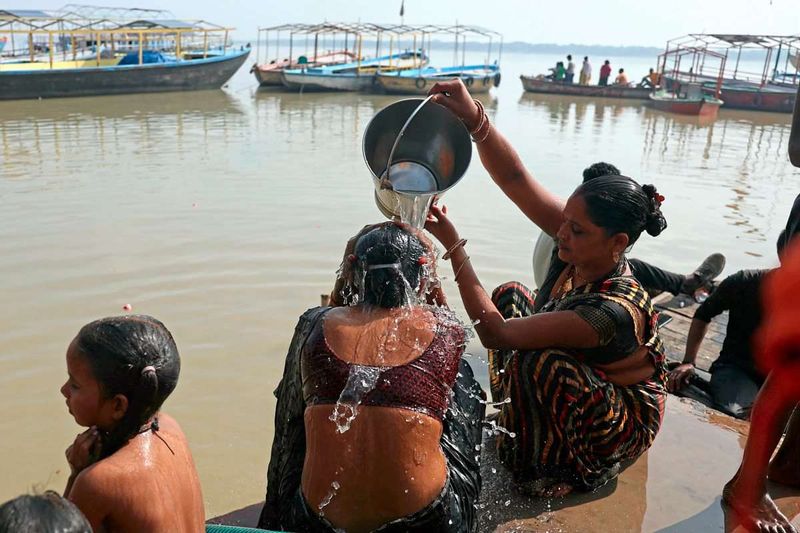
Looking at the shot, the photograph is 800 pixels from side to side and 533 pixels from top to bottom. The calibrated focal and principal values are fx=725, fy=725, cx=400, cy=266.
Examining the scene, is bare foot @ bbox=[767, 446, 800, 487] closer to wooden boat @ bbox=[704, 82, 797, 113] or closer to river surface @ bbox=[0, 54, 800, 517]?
river surface @ bbox=[0, 54, 800, 517]

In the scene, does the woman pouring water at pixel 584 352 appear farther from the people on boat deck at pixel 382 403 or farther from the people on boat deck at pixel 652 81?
the people on boat deck at pixel 652 81

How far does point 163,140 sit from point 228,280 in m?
8.05

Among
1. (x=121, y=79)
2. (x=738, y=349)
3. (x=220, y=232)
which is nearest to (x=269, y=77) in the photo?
(x=121, y=79)

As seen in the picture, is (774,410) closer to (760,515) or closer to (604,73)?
(760,515)

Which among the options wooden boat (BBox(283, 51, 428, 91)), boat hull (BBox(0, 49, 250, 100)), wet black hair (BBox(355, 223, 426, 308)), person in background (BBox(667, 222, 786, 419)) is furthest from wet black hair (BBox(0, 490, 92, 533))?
wooden boat (BBox(283, 51, 428, 91))

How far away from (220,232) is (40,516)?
6396 millimetres

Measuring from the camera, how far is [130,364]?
155 centimetres

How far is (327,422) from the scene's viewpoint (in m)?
1.81

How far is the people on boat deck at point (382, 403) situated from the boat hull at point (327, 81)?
76.4ft

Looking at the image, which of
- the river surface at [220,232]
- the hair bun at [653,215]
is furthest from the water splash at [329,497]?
the river surface at [220,232]

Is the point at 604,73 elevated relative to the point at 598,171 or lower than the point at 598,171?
elevated

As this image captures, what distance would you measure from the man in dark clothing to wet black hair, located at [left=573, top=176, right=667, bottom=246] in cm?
123

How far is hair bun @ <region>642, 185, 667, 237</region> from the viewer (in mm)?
2391

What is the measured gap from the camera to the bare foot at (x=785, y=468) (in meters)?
2.57
